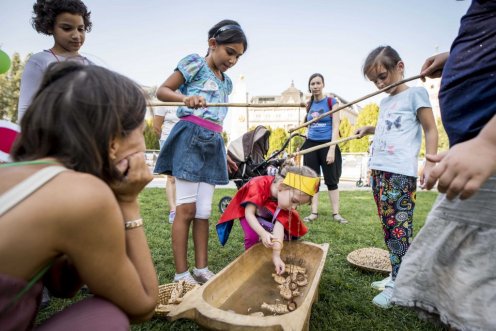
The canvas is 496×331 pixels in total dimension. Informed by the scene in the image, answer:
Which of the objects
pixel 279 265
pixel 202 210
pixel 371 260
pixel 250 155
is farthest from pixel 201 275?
pixel 250 155

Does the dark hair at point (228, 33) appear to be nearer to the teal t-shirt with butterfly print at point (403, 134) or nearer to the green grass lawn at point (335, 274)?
the teal t-shirt with butterfly print at point (403, 134)

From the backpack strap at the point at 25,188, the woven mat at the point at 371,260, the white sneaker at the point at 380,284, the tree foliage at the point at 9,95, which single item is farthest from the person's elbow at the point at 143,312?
the tree foliage at the point at 9,95

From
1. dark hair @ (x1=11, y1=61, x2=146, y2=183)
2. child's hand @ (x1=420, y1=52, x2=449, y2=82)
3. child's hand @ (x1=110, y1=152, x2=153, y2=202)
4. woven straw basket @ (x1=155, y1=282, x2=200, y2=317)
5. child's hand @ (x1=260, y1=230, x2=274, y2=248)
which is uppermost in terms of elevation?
child's hand @ (x1=420, y1=52, x2=449, y2=82)

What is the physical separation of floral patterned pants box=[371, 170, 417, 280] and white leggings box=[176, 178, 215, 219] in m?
A: 1.27

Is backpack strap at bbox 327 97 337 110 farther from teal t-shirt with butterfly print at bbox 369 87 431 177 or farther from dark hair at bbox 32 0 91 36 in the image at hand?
dark hair at bbox 32 0 91 36

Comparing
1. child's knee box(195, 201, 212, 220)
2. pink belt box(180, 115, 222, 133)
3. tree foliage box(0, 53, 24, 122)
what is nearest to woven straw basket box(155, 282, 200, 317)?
child's knee box(195, 201, 212, 220)

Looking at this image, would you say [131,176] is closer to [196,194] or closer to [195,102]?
[195,102]

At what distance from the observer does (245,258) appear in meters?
2.36

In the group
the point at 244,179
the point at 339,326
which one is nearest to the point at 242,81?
the point at 244,179

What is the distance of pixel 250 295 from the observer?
2.18 metres

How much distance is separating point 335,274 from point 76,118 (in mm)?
2503

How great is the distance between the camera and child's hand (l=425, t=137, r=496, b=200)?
80 cm

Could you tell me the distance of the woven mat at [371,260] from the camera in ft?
9.27

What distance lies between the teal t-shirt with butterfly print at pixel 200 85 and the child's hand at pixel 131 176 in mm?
1296
